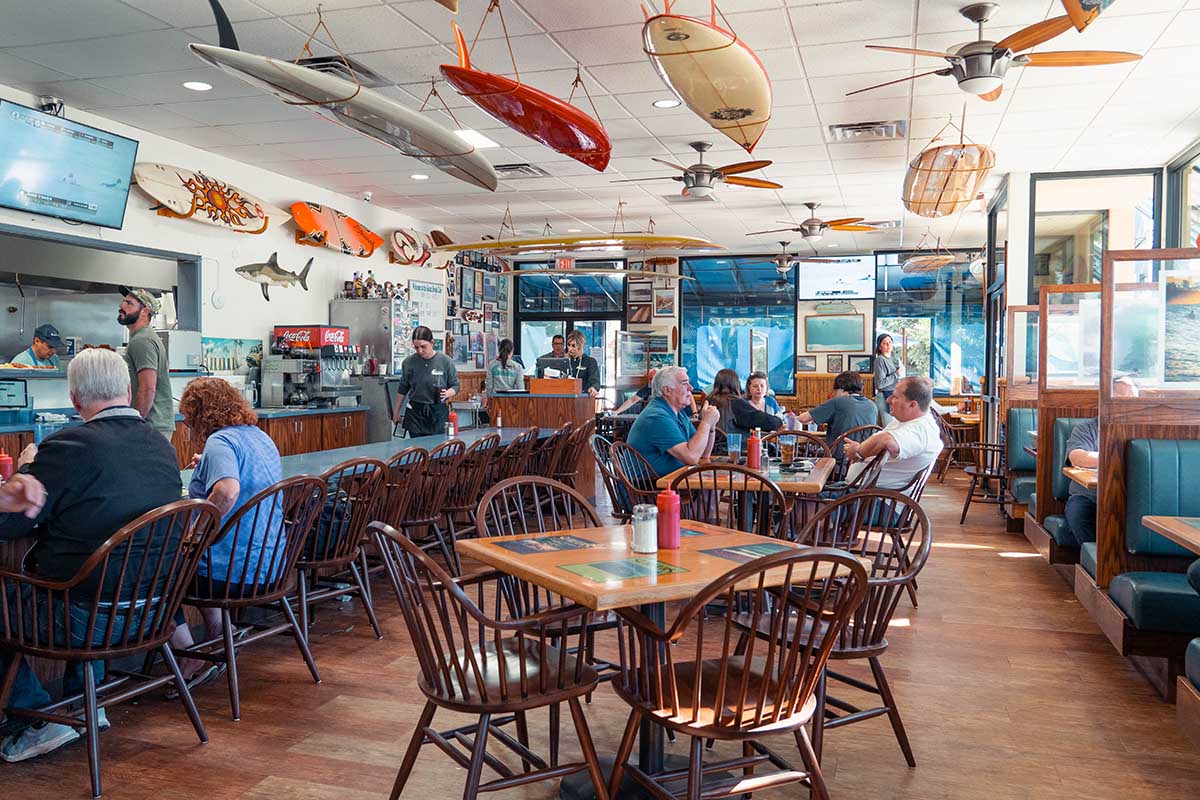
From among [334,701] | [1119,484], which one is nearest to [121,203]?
[334,701]

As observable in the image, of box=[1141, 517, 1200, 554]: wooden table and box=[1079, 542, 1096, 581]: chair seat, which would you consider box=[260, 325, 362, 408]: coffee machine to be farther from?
box=[1141, 517, 1200, 554]: wooden table

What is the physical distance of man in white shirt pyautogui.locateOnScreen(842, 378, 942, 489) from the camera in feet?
15.3

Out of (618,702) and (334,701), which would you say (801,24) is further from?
(334,701)

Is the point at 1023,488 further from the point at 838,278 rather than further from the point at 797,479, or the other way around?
the point at 838,278

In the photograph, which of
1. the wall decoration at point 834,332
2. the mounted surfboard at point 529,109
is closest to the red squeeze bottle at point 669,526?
the mounted surfboard at point 529,109

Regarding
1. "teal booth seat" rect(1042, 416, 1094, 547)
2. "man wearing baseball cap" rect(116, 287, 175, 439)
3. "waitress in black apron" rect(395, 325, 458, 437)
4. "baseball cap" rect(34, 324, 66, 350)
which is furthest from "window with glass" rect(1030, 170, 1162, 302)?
"baseball cap" rect(34, 324, 66, 350)

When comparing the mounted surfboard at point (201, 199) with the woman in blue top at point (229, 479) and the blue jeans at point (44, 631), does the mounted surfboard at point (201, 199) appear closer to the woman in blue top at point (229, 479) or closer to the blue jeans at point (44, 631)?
→ the woman in blue top at point (229, 479)

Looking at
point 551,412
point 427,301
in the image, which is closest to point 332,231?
point 427,301

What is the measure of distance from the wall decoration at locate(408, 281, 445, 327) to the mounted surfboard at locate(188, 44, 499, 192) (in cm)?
521

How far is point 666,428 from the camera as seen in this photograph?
5023 mm

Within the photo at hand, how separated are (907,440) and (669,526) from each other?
2315 mm

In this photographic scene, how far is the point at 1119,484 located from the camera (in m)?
4.30

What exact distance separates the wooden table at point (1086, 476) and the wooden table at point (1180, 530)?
1075 mm

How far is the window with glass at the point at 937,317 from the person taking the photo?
13.5m
